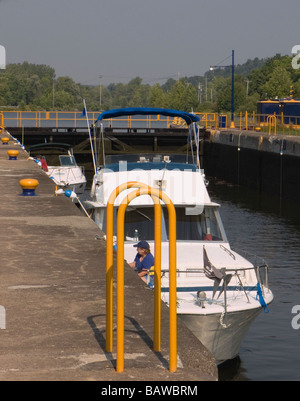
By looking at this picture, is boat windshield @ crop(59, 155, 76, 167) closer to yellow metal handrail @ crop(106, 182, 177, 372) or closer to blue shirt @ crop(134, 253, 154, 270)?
blue shirt @ crop(134, 253, 154, 270)

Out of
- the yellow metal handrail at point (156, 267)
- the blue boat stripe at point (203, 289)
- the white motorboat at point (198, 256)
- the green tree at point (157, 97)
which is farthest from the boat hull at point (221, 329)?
the green tree at point (157, 97)

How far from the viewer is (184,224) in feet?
43.1

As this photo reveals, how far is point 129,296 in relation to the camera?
23.8 feet

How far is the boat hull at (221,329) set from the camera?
32.4ft

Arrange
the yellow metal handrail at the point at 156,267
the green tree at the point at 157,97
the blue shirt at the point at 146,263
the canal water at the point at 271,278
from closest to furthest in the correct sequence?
1. the yellow metal handrail at the point at 156,267
2. the blue shirt at the point at 146,263
3. the canal water at the point at 271,278
4. the green tree at the point at 157,97

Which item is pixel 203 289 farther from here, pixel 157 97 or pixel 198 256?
pixel 157 97

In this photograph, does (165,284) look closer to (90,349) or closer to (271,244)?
(90,349)

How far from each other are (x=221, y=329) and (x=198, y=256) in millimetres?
1882

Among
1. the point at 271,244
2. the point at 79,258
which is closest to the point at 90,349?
the point at 79,258

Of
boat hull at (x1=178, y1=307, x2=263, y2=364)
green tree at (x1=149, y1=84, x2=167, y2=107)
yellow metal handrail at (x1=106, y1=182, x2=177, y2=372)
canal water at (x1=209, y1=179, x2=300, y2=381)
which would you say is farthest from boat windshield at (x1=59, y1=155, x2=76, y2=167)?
green tree at (x1=149, y1=84, x2=167, y2=107)

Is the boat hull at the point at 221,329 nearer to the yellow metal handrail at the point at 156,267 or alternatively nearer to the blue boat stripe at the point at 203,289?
the blue boat stripe at the point at 203,289

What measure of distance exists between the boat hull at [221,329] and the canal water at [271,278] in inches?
30.2
